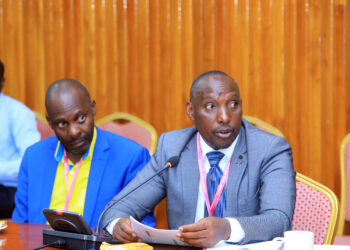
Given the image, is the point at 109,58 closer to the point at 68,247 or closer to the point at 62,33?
the point at 62,33

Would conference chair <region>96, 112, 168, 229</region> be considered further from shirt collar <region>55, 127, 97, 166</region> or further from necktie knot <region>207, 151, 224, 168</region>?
necktie knot <region>207, 151, 224, 168</region>

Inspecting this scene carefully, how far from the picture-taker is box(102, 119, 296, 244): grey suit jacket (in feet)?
6.89

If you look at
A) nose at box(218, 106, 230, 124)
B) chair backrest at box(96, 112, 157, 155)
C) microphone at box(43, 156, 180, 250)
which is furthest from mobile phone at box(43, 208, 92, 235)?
chair backrest at box(96, 112, 157, 155)

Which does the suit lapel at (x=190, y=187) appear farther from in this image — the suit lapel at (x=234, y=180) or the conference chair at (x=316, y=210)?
the conference chair at (x=316, y=210)

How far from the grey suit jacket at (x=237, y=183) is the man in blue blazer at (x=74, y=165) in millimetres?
328

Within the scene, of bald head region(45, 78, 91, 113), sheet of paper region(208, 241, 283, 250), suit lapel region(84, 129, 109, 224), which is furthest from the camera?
bald head region(45, 78, 91, 113)

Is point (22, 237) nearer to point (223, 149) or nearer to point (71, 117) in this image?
point (71, 117)

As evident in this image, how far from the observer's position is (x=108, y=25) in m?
4.39

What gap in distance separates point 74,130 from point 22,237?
0.73m

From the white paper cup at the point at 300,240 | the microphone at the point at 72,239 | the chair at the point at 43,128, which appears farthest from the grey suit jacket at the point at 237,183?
the chair at the point at 43,128

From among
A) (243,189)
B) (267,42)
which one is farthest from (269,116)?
(243,189)

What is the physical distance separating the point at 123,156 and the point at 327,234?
3.49 feet

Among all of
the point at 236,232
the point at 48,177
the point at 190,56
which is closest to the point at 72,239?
the point at 236,232

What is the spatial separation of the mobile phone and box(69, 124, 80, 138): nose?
718 millimetres
